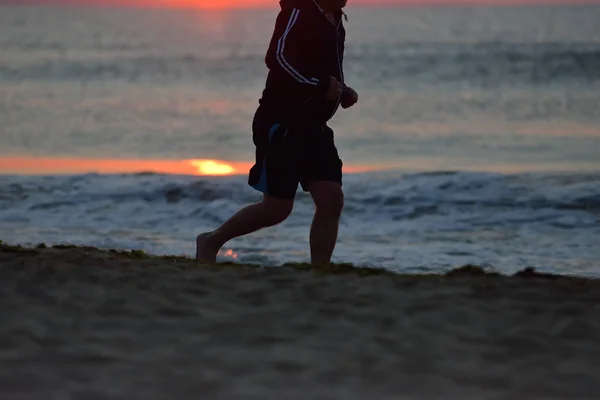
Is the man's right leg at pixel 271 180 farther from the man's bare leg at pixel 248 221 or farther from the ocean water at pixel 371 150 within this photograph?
the ocean water at pixel 371 150

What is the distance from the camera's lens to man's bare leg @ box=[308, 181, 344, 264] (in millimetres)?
5691

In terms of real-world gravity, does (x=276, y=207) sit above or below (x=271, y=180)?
below

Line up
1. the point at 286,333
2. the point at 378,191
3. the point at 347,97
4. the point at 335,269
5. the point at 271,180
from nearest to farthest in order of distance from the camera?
1. the point at 286,333
2. the point at 335,269
3. the point at 271,180
4. the point at 347,97
5. the point at 378,191

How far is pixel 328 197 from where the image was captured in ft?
18.7

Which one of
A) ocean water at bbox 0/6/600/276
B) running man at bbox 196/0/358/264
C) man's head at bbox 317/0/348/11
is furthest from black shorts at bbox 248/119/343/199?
ocean water at bbox 0/6/600/276

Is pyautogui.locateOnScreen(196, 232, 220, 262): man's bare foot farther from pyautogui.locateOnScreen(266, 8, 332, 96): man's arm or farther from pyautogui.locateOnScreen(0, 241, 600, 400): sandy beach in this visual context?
pyautogui.locateOnScreen(266, 8, 332, 96): man's arm

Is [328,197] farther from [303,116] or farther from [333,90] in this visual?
[333,90]

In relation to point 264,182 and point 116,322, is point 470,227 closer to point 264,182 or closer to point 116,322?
point 264,182

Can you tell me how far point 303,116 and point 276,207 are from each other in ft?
1.56

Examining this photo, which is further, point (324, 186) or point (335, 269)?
point (324, 186)

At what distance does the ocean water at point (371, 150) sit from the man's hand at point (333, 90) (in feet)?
10.6

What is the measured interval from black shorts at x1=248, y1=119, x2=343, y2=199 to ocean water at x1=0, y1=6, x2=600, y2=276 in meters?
3.01

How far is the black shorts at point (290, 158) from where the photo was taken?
18.4 feet

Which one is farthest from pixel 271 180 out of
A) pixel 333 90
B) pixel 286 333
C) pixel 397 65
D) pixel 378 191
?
pixel 397 65
